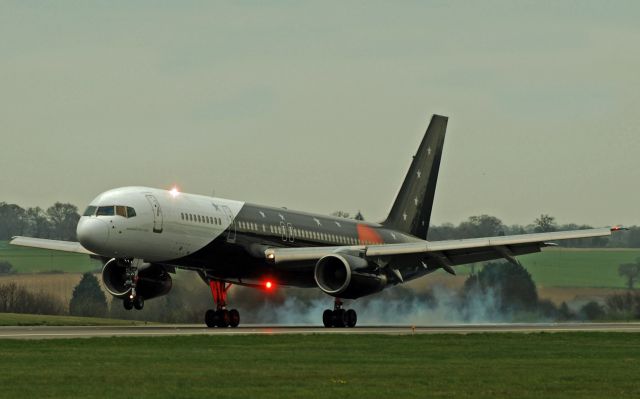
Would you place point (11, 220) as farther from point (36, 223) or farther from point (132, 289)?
point (132, 289)

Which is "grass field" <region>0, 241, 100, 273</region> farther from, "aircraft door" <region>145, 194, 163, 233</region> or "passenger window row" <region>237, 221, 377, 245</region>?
"aircraft door" <region>145, 194, 163, 233</region>

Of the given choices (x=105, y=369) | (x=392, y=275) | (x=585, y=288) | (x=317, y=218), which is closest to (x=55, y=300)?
(x=317, y=218)

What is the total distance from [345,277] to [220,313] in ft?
18.9

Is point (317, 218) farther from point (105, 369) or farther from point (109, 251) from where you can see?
point (105, 369)

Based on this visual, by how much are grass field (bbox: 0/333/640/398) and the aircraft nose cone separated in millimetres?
9744

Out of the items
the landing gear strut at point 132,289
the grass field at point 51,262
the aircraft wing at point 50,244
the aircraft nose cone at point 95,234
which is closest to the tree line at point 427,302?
the grass field at point 51,262

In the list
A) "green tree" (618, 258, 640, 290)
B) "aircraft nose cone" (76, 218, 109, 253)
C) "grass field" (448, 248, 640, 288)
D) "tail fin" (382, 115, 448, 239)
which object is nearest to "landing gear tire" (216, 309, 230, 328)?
"aircraft nose cone" (76, 218, 109, 253)

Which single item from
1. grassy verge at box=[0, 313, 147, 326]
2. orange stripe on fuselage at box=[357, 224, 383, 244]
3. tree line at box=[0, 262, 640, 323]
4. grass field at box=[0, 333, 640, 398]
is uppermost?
orange stripe on fuselage at box=[357, 224, 383, 244]

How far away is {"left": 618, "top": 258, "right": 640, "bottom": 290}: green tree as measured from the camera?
74500 mm

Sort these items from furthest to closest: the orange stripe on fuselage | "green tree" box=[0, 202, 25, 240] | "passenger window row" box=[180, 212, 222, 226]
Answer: "green tree" box=[0, 202, 25, 240], the orange stripe on fuselage, "passenger window row" box=[180, 212, 222, 226]

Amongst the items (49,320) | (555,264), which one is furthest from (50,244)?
(555,264)

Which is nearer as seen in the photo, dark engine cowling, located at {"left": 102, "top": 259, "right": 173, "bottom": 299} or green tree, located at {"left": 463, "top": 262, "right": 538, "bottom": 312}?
dark engine cowling, located at {"left": 102, "top": 259, "right": 173, "bottom": 299}

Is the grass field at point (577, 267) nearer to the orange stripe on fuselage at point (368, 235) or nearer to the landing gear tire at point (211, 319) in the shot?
the orange stripe on fuselage at point (368, 235)

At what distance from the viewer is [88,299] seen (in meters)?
69.6
